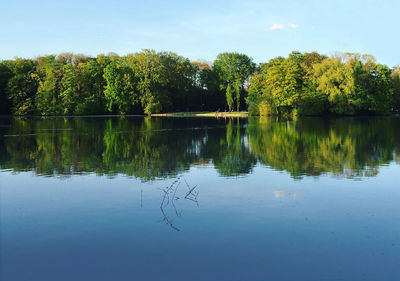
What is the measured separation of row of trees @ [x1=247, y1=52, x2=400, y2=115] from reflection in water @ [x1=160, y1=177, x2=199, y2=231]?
62044 mm

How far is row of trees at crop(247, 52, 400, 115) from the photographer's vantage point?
7225 centimetres

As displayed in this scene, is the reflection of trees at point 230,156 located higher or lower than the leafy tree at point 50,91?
lower

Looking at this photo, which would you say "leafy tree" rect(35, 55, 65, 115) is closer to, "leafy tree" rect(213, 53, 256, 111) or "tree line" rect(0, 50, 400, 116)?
"tree line" rect(0, 50, 400, 116)

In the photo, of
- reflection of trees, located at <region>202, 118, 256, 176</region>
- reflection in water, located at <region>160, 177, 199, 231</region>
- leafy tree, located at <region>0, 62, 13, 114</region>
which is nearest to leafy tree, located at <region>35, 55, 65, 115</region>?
leafy tree, located at <region>0, 62, 13, 114</region>

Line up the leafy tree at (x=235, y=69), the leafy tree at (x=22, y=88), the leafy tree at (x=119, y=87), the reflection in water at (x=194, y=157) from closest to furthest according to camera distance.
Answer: the reflection in water at (x=194, y=157) → the leafy tree at (x=22, y=88) → the leafy tree at (x=119, y=87) → the leafy tree at (x=235, y=69)

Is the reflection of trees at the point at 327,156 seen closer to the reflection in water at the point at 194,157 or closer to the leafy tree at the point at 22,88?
the reflection in water at the point at 194,157

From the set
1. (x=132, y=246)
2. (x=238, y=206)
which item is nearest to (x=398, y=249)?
(x=238, y=206)

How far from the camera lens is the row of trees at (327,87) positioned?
2844 inches

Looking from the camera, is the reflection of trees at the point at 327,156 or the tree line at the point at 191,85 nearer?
the reflection of trees at the point at 327,156

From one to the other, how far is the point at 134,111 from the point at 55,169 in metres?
78.6

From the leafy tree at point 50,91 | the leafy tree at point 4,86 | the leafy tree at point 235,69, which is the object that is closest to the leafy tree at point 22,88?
the leafy tree at point 4,86

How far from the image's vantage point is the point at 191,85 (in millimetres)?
101500

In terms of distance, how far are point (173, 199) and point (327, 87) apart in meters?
67.7

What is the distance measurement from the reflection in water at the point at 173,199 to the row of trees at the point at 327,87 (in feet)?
204
